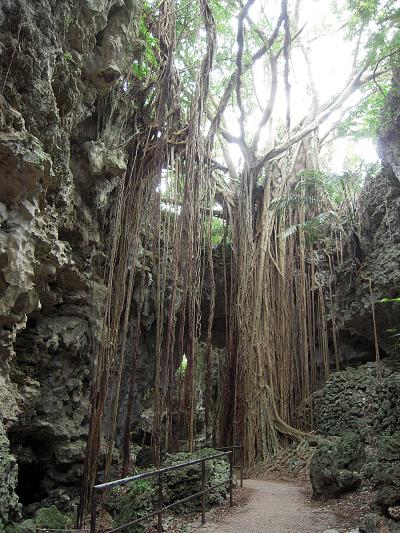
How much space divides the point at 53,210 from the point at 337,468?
12.4ft

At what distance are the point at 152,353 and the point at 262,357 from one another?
2.27 metres

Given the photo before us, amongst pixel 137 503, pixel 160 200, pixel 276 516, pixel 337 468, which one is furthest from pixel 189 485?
pixel 160 200

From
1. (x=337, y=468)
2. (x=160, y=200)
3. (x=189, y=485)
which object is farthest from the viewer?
(x=160, y=200)

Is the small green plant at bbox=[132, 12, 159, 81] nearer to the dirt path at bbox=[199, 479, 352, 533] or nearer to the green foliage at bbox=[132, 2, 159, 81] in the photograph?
the green foliage at bbox=[132, 2, 159, 81]

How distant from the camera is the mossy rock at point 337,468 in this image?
14.4 ft

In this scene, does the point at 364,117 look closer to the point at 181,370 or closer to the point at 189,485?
the point at 181,370

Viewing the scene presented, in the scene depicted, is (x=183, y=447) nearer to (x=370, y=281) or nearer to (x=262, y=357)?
(x=262, y=357)

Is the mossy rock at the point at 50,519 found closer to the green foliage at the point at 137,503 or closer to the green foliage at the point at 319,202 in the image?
the green foliage at the point at 137,503

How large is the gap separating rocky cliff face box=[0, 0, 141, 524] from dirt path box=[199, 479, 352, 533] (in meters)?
1.80

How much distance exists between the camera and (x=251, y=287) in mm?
7555

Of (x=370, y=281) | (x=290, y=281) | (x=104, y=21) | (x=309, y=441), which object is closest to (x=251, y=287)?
(x=290, y=281)

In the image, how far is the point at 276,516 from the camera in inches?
157

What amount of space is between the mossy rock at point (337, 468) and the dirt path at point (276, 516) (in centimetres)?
20

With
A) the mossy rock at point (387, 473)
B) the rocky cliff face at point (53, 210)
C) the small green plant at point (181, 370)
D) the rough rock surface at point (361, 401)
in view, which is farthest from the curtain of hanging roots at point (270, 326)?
the mossy rock at point (387, 473)
